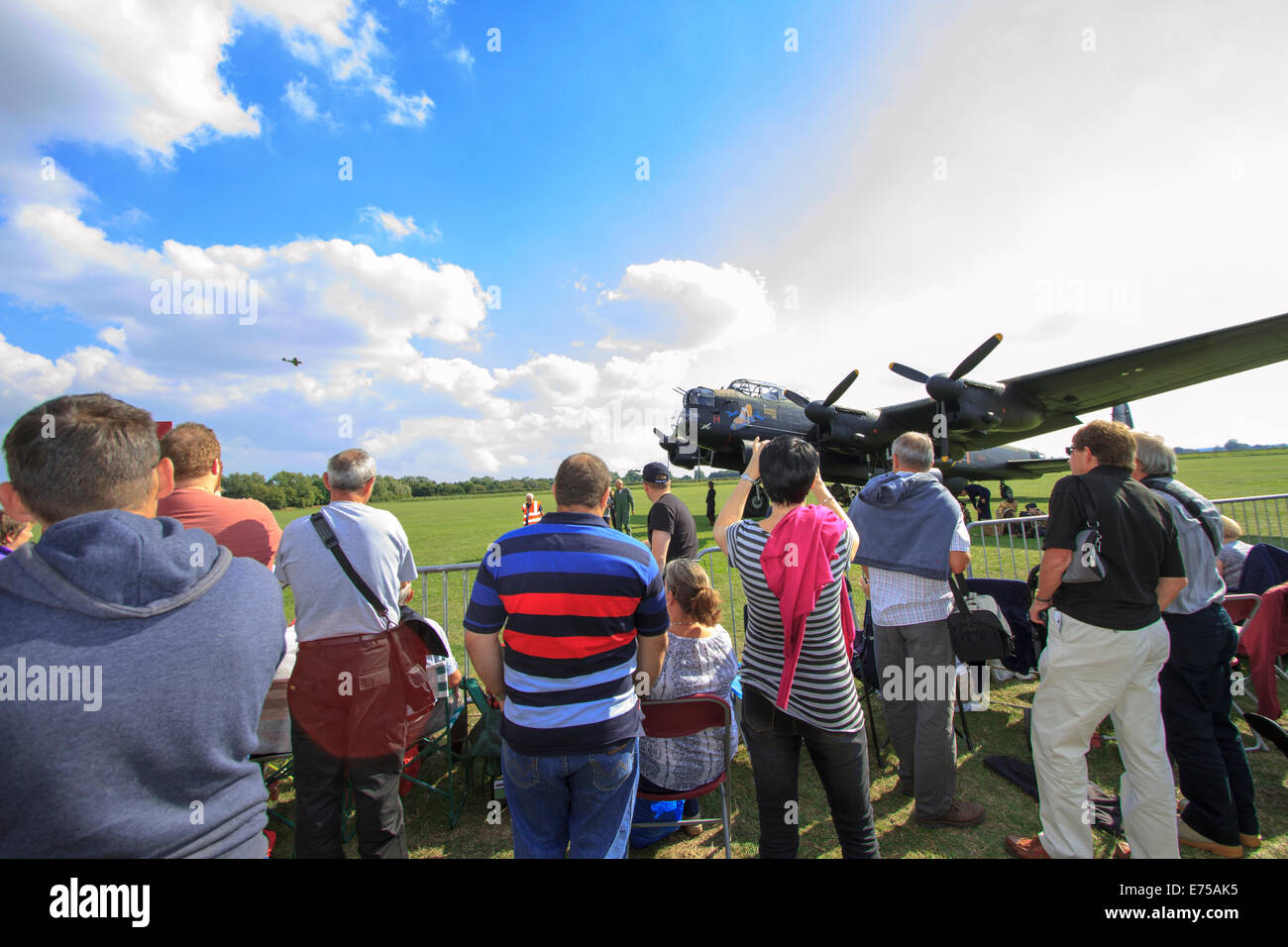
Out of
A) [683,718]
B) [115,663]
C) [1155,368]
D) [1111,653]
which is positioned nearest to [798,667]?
[683,718]

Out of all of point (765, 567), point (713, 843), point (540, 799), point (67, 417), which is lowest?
point (713, 843)

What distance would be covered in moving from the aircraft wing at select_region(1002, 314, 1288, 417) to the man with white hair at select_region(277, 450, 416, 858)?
53.4 ft

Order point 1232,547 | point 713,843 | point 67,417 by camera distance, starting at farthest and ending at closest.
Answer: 1. point 1232,547
2. point 713,843
3. point 67,417

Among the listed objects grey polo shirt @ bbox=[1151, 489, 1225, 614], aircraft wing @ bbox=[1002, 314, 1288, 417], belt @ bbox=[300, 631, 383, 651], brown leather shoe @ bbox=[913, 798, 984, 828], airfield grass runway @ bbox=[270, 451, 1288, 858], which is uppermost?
aircraft wing @ bbox=[1002, 314, 1288, 417]

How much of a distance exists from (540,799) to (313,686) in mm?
1547

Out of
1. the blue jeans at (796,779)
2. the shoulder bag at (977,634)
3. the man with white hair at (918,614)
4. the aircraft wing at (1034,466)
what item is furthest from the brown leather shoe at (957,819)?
the aircraft wing at (1034,466)

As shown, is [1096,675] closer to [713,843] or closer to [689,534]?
[713,843]

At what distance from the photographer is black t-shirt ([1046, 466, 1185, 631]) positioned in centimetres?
268

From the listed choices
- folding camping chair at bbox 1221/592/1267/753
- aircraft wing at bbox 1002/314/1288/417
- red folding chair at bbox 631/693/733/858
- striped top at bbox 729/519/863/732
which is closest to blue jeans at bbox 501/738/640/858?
red folding chair at bbox 631/693/733/858

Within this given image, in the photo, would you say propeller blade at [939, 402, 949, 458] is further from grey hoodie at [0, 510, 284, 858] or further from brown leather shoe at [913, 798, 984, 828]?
grey hoodie at [0, 510, 284, 858]

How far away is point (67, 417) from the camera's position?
54.3 inches

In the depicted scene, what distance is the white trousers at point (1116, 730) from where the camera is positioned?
2.70 meters
